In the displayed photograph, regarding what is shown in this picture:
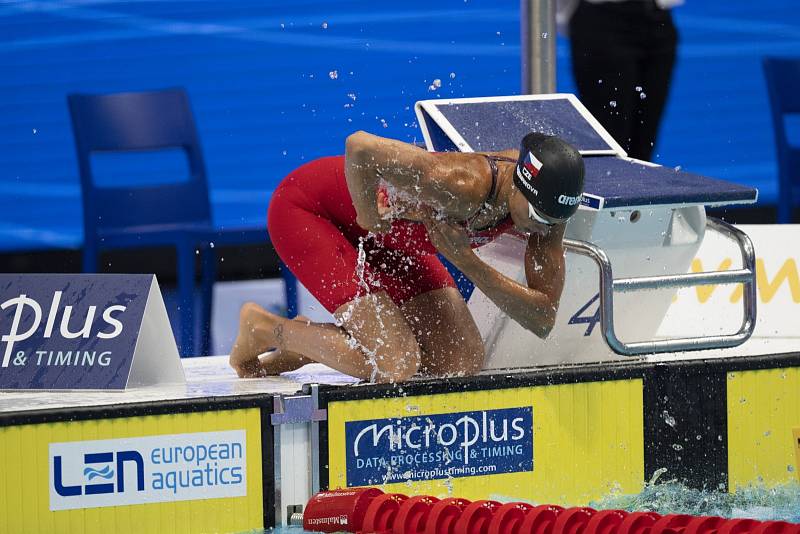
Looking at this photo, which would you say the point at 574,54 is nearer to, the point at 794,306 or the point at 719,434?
the point at 794,306

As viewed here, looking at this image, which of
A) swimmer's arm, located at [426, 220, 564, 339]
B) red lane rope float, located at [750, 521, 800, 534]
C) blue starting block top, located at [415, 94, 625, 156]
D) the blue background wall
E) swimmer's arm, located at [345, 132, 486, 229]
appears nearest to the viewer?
red lane rope float, located at [750, 521, 800, 534]

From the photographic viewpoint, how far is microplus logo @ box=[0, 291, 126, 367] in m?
3.70

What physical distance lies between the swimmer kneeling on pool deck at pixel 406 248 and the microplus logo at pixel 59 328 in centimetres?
48

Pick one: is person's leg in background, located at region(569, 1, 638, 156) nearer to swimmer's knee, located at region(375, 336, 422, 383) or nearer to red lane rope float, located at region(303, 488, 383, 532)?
swimmer's knee, located at region(375, 336, 422, 383)

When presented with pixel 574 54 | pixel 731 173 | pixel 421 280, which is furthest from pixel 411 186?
pixel 731 173

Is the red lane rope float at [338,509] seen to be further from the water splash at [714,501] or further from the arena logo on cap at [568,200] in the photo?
the arena logo on cap at [568,200]

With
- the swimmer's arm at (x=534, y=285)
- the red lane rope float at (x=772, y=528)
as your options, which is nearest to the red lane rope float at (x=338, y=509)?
the swimmer's arm at (x=534, y=285)

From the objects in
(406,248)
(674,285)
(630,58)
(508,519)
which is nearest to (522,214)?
(406,248)

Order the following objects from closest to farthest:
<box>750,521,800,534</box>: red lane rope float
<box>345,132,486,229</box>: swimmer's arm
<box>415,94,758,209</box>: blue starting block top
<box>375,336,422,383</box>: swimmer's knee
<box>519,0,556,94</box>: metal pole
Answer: <box>750,521,800,534</box>: red lane rope float
<box>345,132,486,229</box>: swimmer's arm
<box>375,336,422,383</box>: swimmer's knee
<box>415,94,758,209</box>: blue starting block top
<box>519,0,556,94</box>: metal pole

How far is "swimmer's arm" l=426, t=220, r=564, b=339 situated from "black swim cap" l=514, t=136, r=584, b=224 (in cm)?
19

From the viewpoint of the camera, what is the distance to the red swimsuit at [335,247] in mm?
3922

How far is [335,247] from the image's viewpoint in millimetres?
3973

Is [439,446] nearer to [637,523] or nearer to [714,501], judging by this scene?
[637,523]

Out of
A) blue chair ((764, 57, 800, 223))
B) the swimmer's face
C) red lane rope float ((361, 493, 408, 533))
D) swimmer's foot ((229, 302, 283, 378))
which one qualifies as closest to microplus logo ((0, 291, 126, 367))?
swimmer's foot ((229, 302, 283, 378))
